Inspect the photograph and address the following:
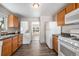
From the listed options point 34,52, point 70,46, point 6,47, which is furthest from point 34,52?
point 70,46

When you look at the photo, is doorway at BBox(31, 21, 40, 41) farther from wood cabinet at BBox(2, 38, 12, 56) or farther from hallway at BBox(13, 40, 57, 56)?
wood cabinet at BBox(2, 38, 12, 56)

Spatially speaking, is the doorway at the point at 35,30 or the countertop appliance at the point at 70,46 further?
the doorway at the point at 35,30

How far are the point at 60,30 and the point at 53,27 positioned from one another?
38 cm

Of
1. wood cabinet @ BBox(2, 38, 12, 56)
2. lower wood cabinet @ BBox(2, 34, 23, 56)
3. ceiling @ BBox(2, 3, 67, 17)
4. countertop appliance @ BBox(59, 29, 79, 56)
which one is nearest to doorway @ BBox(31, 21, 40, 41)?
ceiling @ BBox(2, 3, 67, 17)

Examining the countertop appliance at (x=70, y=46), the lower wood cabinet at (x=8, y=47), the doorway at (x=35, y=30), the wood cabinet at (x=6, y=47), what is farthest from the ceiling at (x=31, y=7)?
the doorway at (x=35, y=30)

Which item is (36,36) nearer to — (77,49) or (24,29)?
(24,29)

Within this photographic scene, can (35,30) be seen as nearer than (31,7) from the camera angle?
No

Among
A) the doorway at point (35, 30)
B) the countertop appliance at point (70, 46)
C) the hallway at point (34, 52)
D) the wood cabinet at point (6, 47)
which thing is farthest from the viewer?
the doorway at point (35, 30)

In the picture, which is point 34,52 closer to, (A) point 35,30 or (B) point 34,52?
(B) point 34,52

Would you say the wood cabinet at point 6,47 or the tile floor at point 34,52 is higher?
the wood cabinet at point 6,47

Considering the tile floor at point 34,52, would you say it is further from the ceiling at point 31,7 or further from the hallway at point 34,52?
the ceiling at point 31,7

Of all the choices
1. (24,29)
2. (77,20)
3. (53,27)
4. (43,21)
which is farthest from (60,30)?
(24,29)

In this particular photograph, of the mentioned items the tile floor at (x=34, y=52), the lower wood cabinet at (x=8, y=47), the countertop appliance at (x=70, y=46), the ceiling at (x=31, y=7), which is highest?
the ceiling at (x=31, y=7)

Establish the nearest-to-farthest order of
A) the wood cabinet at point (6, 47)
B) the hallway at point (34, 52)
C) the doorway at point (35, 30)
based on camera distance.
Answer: the wood cabinet at point (6, 47) → the hallway at point (34, 52) → the doorway at point (35, 30)
